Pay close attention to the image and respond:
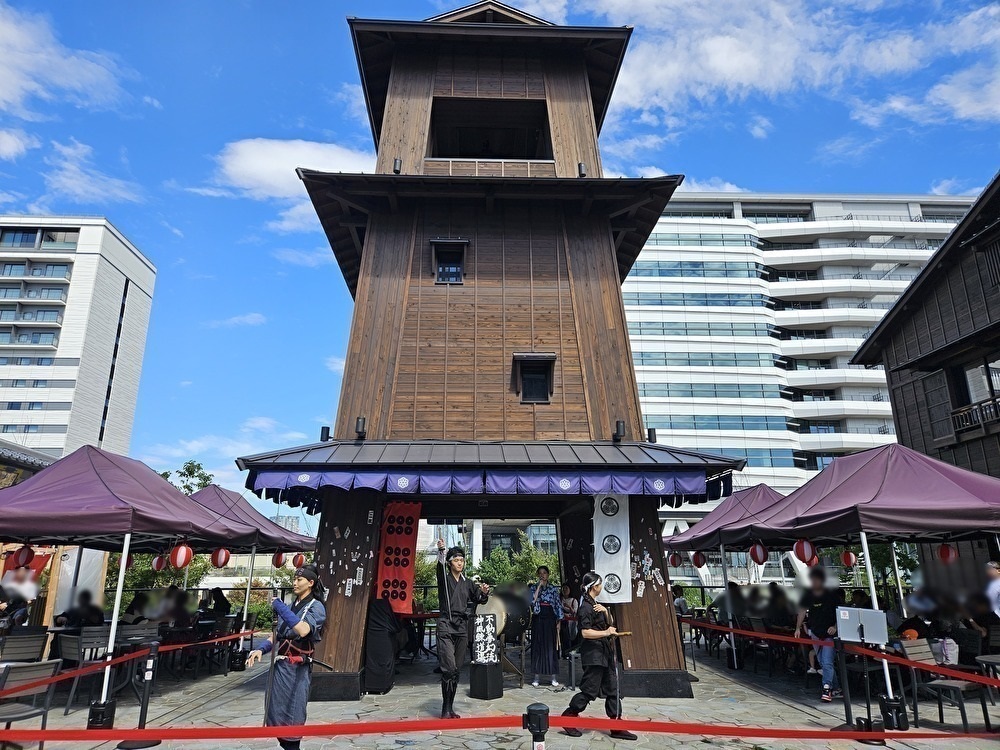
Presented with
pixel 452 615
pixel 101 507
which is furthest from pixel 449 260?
pixel 101 507

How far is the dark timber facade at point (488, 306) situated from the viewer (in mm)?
10641

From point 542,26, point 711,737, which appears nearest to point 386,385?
point 711,737

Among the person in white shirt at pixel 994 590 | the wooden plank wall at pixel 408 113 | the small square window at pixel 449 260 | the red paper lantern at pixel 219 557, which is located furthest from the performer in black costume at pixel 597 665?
the wooden plank wall at pixel 408 113

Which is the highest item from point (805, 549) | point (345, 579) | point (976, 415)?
point (976, 415)

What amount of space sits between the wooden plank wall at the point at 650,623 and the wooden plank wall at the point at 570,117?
28.4 ft

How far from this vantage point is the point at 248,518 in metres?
16.0

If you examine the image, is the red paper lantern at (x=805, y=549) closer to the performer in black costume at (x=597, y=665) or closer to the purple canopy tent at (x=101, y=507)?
the performer in black costume at (x=597, y=665)

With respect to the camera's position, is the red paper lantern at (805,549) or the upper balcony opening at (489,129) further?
the upper balcony opening at (489,129)

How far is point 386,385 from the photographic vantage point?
40.3 ft

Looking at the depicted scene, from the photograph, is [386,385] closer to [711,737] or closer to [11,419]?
[711,737]

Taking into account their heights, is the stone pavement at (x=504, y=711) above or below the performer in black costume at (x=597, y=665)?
below

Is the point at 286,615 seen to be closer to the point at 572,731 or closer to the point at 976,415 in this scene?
the point at 572,731

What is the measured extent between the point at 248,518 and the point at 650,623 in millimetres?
10711

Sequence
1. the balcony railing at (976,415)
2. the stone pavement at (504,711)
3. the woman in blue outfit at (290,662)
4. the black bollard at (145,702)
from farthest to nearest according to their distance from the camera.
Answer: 1. the balcony railing at (976,415)
2. the stone pavement at (504,711)
3. the black bollard at (145,702)
4. the woman in blue outfit at (290,662)
